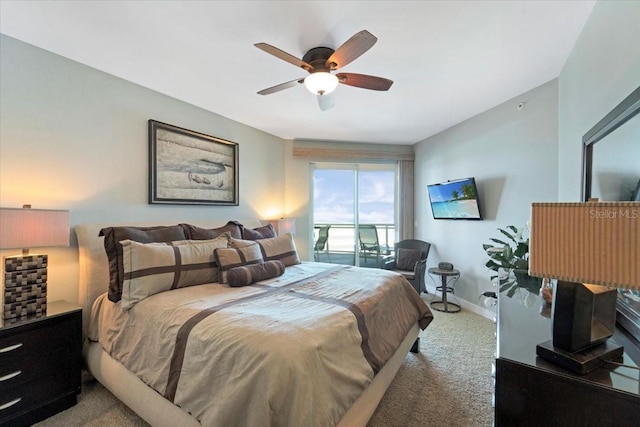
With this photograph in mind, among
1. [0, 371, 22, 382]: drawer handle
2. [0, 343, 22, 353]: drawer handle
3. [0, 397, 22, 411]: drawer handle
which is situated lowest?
[0, 397, 22, 411]: drawer handle

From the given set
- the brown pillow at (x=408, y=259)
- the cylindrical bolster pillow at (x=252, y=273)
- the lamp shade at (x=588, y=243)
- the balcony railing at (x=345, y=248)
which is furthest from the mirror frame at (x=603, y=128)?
the balcony railing at (x=345, y=248)

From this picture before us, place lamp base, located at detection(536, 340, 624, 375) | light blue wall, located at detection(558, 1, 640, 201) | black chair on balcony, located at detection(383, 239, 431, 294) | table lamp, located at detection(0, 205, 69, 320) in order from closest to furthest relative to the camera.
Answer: lamp base, located at detection(536, 340, 624, 375) < light blue wall, located at detection(558, 1, 640, 201) < table lamp, located at detection(0, 205, 69, 320) < black chair on balcony, located at detection(383, 239, 431, 294)

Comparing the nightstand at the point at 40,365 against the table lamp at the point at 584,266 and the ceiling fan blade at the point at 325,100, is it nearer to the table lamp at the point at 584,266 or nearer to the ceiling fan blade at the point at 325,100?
the ceiling fan blade at the point at 325,100

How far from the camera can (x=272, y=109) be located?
3531 millimetres

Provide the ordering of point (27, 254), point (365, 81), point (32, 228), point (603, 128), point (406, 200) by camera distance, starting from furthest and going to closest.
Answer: point (406, 200) → point (365, 81) → point (27, 254) → point (32, 228) → point (603, 128)

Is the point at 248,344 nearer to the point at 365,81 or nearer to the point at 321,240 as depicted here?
the point at 365,81

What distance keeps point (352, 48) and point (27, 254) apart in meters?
2.71

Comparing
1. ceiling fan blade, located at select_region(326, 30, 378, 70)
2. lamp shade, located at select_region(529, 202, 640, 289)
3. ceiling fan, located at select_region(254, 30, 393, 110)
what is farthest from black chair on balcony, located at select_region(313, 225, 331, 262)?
lamp shade, located at select_region(529, 202, 640, 289)

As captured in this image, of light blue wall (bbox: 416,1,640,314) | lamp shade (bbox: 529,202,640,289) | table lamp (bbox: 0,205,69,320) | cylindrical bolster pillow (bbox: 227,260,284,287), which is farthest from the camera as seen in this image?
cylindrical bolster pillow (bbox: 227,260,284,287)

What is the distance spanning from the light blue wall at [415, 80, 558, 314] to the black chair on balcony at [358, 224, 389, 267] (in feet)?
2.80

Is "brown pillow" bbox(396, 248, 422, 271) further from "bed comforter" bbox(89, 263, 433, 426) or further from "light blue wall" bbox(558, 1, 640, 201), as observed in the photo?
"bed comforter" bbox(89, 263, 433, 426)

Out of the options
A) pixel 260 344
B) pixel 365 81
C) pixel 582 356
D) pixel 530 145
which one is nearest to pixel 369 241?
pixel 530 145

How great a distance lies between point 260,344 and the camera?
125 cm

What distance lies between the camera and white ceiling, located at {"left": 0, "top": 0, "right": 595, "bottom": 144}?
182 cm
